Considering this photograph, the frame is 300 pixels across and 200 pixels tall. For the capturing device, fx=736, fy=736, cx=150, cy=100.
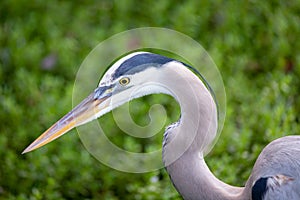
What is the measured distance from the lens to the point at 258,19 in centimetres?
519

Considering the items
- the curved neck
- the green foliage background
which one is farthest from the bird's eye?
the green foliage background

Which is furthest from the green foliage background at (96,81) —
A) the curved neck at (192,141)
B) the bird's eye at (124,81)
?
the bird's eye at (124,81)

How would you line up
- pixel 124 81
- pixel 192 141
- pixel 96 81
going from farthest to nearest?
1. pixel 96 81
2. pixel 192 141
3. pixel 124 81

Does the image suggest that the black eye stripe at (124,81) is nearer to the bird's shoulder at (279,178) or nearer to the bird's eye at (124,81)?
the bird's eye at (124,81)

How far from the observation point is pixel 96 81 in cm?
429

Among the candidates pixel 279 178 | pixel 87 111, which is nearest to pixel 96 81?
pixel 87 111

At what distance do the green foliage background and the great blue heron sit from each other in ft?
2.66

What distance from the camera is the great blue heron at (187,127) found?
9.07 ft

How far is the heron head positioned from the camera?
8.98ft

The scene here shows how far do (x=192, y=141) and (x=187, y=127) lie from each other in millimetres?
59

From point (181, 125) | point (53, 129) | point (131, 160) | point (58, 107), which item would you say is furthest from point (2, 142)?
point (181, 125)

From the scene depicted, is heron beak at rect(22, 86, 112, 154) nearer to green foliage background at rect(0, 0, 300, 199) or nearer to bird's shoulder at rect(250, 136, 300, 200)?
bird's shoulder at rect(250, 136, 300, 200)

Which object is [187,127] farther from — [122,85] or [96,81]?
[96,81]

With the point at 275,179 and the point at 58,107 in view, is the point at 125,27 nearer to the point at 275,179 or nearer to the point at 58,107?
the point at 58,107
